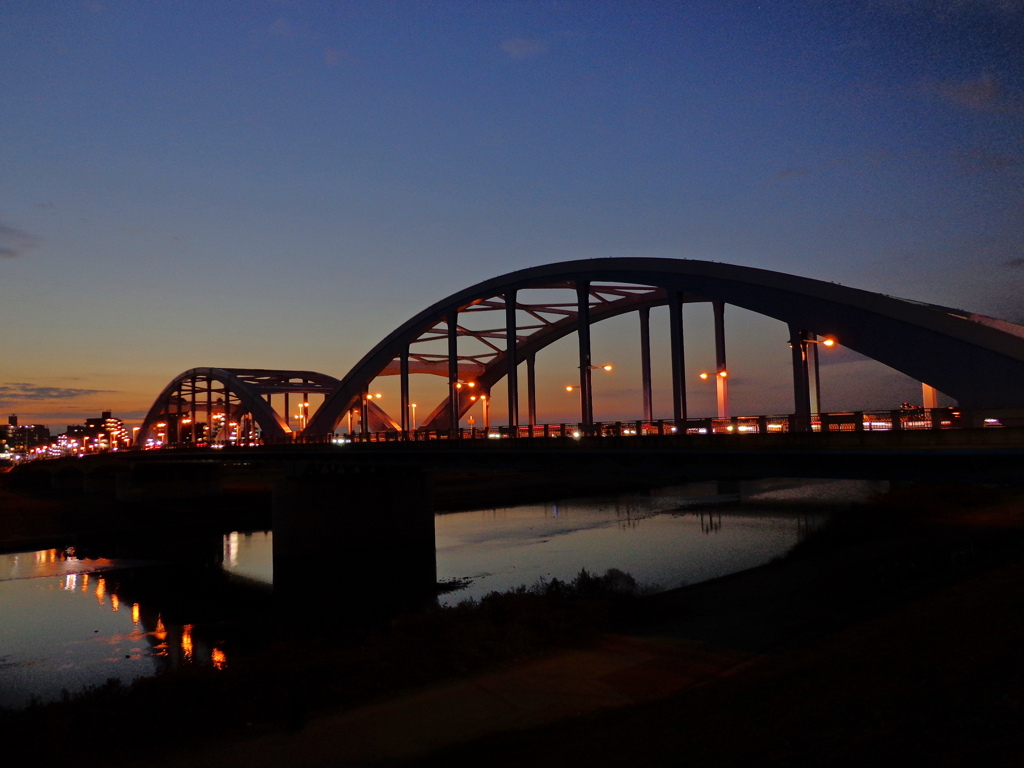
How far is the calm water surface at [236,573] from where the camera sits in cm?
2073

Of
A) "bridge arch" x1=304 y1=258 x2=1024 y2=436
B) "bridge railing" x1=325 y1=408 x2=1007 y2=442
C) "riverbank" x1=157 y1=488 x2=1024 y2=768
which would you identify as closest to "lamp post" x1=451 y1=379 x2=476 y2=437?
"bridge arch" x1=304 y1=258 x2=1024 y2=436

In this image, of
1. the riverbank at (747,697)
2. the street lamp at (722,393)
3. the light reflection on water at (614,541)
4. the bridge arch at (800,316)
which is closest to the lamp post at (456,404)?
the bridge arch at (800,316)

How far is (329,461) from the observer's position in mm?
42250

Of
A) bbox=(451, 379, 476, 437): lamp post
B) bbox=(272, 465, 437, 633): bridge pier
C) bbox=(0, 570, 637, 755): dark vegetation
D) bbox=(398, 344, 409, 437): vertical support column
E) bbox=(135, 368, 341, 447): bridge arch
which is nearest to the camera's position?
bbox=(0, 570, 637, 755): dark vegetation

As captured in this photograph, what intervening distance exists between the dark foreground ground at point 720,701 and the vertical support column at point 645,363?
18.3 m

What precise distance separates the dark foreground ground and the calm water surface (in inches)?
309

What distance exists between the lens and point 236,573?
35.5 metres

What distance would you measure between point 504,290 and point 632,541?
53.4 feet

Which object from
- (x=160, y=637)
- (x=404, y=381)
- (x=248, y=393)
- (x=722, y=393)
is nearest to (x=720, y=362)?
(x=722, y=393)

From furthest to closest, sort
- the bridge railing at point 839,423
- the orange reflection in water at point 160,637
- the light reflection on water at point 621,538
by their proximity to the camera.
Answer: the light reflection on water at point 621,538, the orange reflection in water at point 160,637, the bridge railing at point 839,423

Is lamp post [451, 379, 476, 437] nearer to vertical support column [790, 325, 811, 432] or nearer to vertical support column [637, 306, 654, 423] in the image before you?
vertical support column [637, 306, 654, 423]

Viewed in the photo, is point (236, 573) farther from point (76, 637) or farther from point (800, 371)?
point (800, 371)

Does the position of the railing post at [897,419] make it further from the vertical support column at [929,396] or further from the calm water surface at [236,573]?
the calm water surface at [236,573]

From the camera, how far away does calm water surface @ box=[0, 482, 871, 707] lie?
20734 mm
